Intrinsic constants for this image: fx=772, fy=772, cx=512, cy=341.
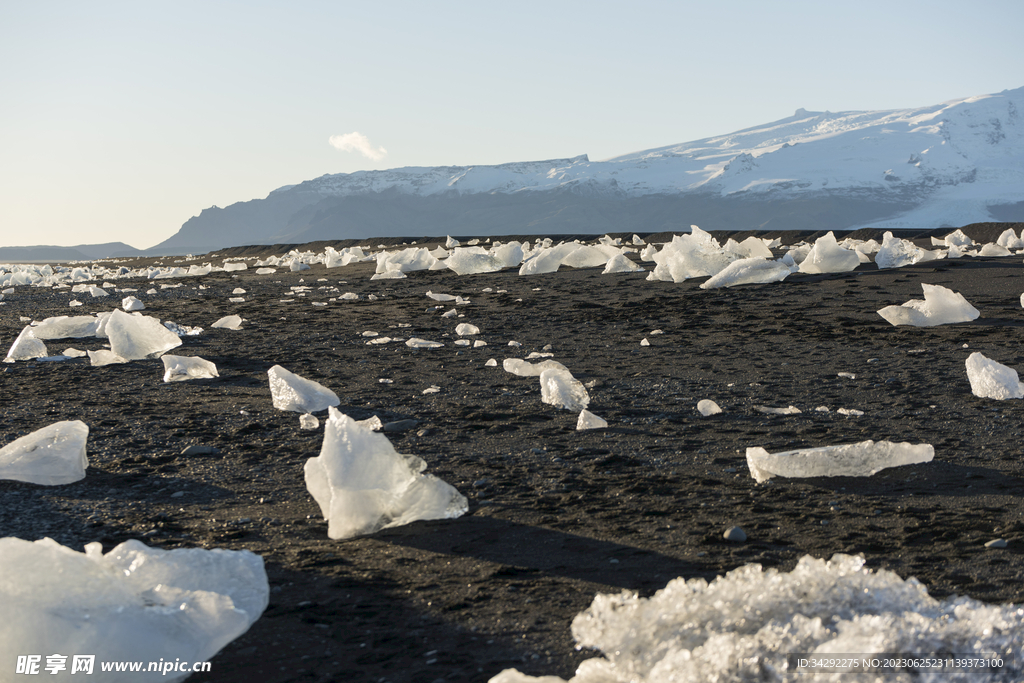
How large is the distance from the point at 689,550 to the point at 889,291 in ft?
17.0

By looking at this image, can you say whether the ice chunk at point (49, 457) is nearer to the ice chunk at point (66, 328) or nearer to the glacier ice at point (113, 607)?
the glacier ice at point (113, 607)

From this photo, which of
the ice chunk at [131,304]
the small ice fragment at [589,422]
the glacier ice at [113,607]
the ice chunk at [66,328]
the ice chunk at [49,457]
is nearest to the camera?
the glacier ice at [113,607]

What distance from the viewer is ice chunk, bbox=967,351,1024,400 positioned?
10.6 feet

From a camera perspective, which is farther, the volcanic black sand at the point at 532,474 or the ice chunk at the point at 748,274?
the ice chunk at the point at 748,274

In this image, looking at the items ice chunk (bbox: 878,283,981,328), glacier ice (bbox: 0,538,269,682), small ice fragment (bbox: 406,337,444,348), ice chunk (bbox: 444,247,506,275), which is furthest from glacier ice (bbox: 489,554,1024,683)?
ice chunk (bbox: 444,247,506,275)

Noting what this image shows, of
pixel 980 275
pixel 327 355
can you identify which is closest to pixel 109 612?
pixel 327 355

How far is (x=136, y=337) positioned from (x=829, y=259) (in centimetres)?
596

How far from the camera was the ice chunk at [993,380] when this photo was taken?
3.24 meters

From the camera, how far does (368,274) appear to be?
33.9 ft

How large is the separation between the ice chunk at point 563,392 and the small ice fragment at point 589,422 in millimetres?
252

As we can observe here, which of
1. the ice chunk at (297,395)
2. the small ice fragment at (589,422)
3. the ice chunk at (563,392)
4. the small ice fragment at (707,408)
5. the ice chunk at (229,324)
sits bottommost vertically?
the small ice fragment at (707,408)

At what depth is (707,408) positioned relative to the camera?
3.27 meters

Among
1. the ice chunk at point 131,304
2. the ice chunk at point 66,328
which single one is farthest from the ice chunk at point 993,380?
the ice chunk at point 131,304

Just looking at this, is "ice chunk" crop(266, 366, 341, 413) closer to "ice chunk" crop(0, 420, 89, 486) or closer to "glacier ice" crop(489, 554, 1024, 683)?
"ice chunk" crop(0, 420, 89, 486)
